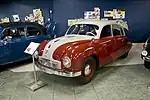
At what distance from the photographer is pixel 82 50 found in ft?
13.1

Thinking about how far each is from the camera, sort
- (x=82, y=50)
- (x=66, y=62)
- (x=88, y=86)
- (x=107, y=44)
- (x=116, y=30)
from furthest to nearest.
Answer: (x=116, y=30), (x=107, y=44), (x=88, y=86), (x=82, y=50), (x=66, y=62)

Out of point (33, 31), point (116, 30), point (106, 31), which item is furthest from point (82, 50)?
point (33, 31)

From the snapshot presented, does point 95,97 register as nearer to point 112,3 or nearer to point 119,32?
point 119,32

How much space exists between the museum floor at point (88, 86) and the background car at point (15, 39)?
0.43m

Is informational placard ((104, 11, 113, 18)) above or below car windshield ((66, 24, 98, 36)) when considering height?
above

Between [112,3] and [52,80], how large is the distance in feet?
17.2

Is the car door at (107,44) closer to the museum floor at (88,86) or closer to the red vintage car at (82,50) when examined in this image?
the red vintage car at (82,50)

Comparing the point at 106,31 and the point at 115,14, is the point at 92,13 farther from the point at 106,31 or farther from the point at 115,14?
the point at 106,31

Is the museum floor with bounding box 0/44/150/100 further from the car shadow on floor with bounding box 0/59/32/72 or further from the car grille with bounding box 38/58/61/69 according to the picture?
the car grille with bounding box 38/58/61/69

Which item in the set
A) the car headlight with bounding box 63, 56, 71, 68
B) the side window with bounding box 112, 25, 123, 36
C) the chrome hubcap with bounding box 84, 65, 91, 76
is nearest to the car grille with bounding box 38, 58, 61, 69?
the car headlight with bounding box 63, 56, 71, 68

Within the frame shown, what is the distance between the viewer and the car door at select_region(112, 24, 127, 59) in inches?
207

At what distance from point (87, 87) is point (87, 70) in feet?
1.28

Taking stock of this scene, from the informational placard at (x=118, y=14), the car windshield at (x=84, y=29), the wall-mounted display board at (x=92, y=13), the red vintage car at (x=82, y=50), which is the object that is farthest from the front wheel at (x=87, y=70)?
the informational placard at (x=118, y=14)

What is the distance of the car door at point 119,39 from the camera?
5266 mm
